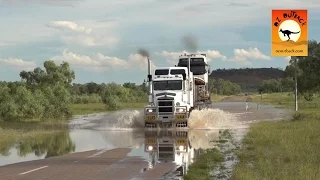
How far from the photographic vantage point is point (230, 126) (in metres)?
36.1

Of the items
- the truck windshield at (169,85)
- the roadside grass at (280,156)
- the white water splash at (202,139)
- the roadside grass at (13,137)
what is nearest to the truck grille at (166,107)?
the truck windshield at (169,85)

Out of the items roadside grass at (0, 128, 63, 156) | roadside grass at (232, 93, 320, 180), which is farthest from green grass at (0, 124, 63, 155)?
roadside grass at (232, 93, 320, 180)

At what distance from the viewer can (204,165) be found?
1614 centimetres

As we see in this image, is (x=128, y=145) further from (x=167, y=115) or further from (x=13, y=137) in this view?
(x=167, y=115)

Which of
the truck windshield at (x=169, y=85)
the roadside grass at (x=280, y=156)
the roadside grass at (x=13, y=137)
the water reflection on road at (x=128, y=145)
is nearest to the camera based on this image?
the roadside grass at (x=280, y=156)

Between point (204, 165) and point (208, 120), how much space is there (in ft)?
64.8

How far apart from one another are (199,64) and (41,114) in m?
17.4

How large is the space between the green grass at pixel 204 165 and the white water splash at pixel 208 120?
44.8ft

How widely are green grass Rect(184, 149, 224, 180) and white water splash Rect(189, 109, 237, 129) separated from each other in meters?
13.6

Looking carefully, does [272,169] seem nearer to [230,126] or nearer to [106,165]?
[106,165]

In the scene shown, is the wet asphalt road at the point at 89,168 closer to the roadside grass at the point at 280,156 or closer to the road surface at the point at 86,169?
the road surface at the point at 86,169

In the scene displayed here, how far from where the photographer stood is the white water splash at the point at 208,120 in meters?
34.5

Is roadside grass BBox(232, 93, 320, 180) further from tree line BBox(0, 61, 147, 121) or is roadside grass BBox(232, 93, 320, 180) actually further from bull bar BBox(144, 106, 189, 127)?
tree line BBox(0, 61, 147, 121)

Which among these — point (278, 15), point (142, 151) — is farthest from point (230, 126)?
point (142, 151)
